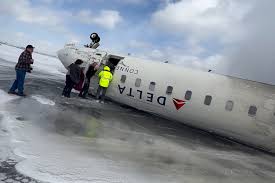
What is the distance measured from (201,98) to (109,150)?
719 cm

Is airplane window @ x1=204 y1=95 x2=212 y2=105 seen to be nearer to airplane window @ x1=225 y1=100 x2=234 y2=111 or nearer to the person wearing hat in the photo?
airplane window @ x1=225 y1=100 x2=234 y2=111

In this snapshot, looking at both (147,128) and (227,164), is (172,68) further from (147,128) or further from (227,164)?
(227,164)

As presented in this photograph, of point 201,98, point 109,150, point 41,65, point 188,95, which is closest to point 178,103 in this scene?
point 188,95

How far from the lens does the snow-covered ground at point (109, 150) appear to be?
5699 mm

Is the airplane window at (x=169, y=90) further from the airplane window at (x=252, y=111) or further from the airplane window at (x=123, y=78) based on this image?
the airplane window at (x=252, y=111)

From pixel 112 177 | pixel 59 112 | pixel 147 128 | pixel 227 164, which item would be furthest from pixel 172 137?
pixel 112 177

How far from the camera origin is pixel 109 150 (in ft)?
24.5

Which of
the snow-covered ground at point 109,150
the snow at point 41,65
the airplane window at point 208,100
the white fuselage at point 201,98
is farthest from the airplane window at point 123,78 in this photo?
the snow at point 41,65

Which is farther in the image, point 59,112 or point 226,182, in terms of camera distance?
point 59,112

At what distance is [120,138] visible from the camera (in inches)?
356

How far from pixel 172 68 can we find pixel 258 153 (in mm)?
5996

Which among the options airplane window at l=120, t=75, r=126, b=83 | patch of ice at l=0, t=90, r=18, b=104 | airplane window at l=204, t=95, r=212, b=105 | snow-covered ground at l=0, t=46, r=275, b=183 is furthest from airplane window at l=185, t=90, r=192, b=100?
patch of ice at l=0, t=90, r=18, b=104

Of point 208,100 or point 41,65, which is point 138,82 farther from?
point 41,65

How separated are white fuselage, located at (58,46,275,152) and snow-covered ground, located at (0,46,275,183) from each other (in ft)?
2.79
